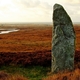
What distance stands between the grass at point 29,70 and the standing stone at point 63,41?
1582mm

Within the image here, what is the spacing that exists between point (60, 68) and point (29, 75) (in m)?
2.15

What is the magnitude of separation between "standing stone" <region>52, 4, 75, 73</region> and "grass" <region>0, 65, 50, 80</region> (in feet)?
5.19

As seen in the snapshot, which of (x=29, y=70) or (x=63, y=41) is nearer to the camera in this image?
(x=63, y=41)

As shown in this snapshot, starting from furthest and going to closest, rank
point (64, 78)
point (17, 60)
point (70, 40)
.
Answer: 1. point (17, 60)
2. point (70, 40)
3. point (64, 78)

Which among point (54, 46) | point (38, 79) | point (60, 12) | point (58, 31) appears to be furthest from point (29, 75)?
point (60, 12)

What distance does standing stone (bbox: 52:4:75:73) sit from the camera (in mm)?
14320

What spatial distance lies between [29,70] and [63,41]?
385 cm

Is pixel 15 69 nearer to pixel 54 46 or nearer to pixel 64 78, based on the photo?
pixel 54 46

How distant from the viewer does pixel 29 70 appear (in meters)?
16.5

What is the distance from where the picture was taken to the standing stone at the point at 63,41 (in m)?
14.3

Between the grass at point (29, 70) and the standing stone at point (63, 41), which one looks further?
the grass at point (29, 70)

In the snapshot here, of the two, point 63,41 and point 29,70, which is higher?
point 63,41

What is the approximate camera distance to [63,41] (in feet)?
46.9

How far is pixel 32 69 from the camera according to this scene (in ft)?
55.0
